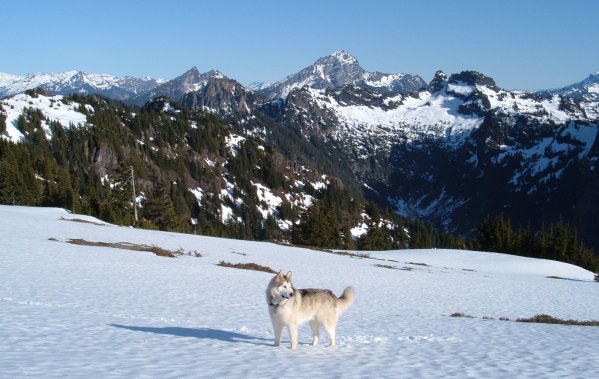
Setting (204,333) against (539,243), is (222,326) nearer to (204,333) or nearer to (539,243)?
(204,333)

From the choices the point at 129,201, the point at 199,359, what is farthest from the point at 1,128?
the point at 199,359

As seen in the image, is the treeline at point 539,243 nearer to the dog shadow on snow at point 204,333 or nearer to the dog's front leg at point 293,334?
the dog shadow on snow at point 204,333

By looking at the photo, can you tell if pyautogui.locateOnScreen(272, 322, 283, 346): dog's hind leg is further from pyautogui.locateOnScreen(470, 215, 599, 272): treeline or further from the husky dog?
pyautogui.locateOnScreen(470, 215, 599, 272): treeline

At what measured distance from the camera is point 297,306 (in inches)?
458

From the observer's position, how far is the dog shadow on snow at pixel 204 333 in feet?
44.1

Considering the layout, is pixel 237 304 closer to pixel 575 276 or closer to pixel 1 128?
pixel 575 276

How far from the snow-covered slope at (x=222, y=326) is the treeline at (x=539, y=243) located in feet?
272

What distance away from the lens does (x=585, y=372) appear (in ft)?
35.2

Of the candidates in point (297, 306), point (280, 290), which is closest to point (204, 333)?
point (297, 306)

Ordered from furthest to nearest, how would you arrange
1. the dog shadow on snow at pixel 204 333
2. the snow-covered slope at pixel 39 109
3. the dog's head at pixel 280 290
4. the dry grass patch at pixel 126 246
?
the snow-covered slope at pixel 39 109 < the dry grass patch at pixel 126 246 < the dog shadow on snow at pixel 204 333 < the dog's head at pixel 280 290

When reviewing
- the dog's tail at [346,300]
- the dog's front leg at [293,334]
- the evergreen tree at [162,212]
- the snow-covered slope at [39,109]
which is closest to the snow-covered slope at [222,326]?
the dog's front leg at [293,334]

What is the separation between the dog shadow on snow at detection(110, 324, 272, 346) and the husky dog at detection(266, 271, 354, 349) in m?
1.36

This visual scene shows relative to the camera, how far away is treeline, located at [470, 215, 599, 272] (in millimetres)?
114438

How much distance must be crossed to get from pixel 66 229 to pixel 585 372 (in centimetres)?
4416
